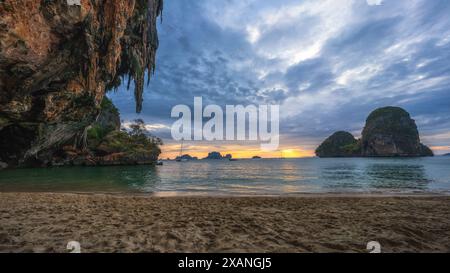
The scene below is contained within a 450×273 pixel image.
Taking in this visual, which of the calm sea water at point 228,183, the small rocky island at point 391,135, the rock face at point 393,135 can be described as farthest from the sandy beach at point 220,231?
the small rocky island at point 391,135

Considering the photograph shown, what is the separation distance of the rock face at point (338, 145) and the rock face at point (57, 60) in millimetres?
174679

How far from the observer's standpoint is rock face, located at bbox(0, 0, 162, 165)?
15852mm

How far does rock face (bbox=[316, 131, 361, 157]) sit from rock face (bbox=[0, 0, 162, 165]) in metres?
175

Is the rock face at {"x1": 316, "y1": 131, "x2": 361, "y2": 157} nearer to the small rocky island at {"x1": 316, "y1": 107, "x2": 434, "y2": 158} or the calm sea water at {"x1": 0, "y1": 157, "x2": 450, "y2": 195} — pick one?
the small rocky island at {"x1": 316, "y1": 107, "x2": 434, "y2": 158}

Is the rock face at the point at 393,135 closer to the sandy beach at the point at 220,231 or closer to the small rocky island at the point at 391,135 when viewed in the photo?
the small rocky island at the point at 391,135

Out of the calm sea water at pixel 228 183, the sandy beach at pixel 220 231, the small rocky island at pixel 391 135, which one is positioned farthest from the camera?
the small rocky island at pixel 391 135

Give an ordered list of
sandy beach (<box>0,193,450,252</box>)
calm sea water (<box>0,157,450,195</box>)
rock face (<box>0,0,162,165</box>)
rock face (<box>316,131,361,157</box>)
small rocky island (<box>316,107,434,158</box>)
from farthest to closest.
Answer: rock face (<box>316,131,361,157</box>) < small rocky island (<box>316,107,434,158</box>) < rock face (<box>0,0,162,165</box>) < calm sea water (<box>0,157,450,195</box>) < sandy beach (<box>0,193,450,252</box>)

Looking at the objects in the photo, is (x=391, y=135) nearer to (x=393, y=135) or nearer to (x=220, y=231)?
(x=393, y=135)

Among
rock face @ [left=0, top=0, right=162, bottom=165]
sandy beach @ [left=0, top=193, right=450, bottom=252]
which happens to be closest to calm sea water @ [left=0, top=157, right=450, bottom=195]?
rock face @ [left=0, top=0, right=162, bottom=165]

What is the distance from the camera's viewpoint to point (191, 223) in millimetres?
5805

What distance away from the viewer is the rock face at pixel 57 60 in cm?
1585

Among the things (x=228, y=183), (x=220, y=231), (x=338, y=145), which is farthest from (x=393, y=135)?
(x=220, y=231)

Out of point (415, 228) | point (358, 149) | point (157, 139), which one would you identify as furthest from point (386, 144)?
point (415, 228)
